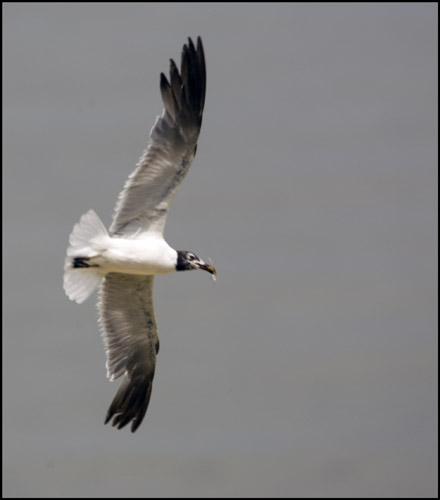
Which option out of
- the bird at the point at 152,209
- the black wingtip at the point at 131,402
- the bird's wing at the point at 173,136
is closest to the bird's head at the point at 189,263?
the bird at the point at 152,209

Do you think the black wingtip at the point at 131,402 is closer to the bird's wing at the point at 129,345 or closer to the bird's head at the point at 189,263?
the bird's wing at the point at 129,345

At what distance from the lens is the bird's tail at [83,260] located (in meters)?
8.90

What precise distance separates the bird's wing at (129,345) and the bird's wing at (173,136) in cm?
85

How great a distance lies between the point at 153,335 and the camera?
986cm

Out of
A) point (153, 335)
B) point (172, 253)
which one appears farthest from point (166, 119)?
point (153, 335)

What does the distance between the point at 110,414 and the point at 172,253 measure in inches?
58.1

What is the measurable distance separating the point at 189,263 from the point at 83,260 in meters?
0.74

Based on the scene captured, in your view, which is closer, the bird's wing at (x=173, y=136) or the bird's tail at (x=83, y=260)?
the bird's tail at (x=83, y=260)

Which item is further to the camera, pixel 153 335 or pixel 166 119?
pixel 153 335

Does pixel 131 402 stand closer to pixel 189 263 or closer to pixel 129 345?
pixel 129 345

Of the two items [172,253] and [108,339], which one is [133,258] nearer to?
[172,253]

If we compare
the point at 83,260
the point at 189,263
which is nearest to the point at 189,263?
the point at 189,263

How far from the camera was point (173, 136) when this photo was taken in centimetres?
903

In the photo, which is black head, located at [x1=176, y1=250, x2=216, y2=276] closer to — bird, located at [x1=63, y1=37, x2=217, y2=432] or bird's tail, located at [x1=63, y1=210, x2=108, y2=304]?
bird, located at [x1=63, y1=37, x2=217, y2=432]
